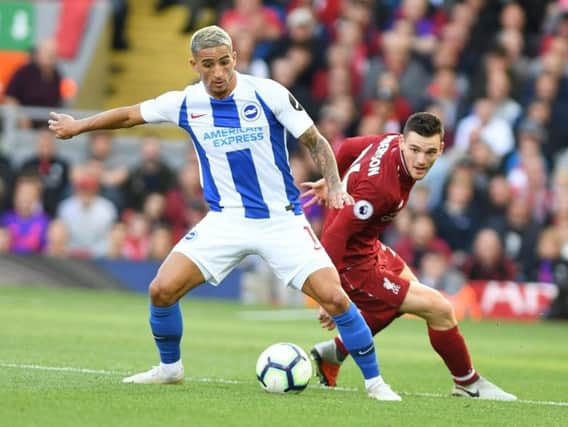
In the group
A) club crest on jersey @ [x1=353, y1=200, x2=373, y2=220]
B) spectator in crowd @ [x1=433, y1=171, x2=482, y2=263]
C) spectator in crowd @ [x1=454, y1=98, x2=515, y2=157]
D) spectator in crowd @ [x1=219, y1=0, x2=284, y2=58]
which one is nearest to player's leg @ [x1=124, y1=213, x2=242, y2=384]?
club crest on jersey @ [x1=353, y1=200, x2=373, y2=220]

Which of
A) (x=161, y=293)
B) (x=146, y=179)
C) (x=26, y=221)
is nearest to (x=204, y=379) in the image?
(x=161, y=293)

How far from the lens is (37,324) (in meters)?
15.4

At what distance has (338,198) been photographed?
9328 millimetres

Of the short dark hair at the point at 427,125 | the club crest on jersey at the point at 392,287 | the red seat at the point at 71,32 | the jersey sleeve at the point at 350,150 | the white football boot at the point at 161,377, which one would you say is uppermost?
the red seat at the point at 71,32

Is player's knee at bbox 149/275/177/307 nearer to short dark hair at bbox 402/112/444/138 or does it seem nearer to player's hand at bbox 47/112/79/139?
player's hand at bbox 47/112/79/139

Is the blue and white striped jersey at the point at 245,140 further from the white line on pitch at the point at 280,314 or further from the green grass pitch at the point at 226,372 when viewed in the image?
the white line on pitch at the point at 280,314

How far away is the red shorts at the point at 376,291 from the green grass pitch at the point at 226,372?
0.55 metres

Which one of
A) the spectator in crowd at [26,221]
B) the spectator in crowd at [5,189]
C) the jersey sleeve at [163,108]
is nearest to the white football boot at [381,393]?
the jersey sleeve at [163,108]

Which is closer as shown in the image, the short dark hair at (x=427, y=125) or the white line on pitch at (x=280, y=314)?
the short dark hair at (x=427, y=125)

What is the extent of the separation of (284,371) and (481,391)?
1518 mm

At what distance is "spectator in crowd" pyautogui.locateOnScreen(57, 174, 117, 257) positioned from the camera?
21688 mm

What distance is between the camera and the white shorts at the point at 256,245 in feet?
31.4

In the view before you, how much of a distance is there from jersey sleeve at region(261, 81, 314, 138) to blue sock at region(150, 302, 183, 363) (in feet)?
4.59

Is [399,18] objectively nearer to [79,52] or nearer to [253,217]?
[79,52]
